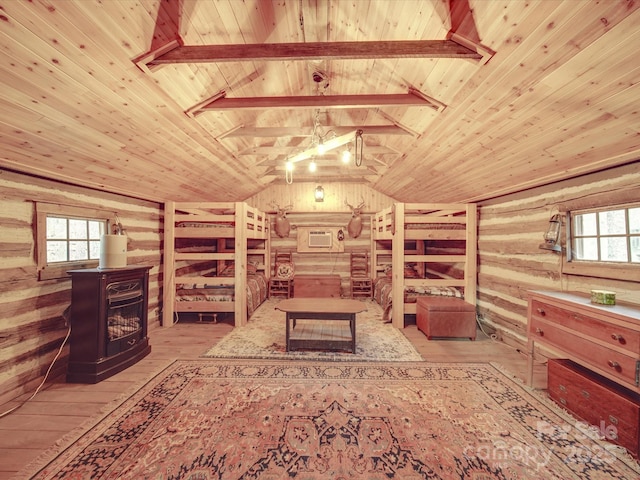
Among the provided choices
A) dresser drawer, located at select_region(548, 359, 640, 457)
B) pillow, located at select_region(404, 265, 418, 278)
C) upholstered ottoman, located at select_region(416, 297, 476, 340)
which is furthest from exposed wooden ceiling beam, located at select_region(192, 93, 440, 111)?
pillow, located at select_region(404, 265, 418, 278)

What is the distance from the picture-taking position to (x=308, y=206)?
29.3ft

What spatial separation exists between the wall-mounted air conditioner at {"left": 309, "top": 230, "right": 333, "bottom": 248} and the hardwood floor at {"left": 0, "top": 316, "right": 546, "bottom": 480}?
4.24m

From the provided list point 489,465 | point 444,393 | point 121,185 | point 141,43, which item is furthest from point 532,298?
point 121,185

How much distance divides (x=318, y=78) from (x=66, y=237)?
4348 mm

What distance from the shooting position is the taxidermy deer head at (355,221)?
28.7ft

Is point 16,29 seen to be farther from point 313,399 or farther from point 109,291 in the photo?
point 313,399

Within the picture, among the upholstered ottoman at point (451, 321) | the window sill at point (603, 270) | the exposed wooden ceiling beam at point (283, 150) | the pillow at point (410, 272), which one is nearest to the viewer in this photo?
the window sill at point (603, 270)

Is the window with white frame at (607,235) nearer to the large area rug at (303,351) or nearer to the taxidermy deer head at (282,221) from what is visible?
the large area rug at (303,351)

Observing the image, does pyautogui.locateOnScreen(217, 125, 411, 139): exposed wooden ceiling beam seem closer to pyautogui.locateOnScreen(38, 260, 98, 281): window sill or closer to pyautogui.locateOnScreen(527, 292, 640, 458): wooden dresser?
pyautogui.locateOnScreen(38, 260, 98, 281): window sill

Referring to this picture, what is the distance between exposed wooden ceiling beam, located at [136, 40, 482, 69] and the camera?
2.29 m

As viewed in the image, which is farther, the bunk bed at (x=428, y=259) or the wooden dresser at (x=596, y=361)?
the bunk bed at (x=428, y=259)

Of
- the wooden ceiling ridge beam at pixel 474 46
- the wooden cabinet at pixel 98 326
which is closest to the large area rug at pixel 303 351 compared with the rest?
the wooden cabinet at pixel 98 326

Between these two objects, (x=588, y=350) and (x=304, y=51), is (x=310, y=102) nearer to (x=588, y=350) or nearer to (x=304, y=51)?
(x=304, y=51)

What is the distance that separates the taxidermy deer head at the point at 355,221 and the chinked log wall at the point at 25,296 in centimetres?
670
